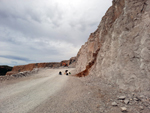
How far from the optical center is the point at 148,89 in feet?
Answer: 13.3

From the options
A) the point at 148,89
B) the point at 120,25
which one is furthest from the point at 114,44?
the point at 148,89

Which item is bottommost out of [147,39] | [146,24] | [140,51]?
[140,51]

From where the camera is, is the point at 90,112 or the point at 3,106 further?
the point at 3,106

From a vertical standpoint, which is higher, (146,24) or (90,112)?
(146,24)

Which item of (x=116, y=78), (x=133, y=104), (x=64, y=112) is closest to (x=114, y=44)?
(x=116, y=78)

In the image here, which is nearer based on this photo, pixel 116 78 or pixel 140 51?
pixel 140 51

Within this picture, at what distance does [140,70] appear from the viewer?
4.70 m

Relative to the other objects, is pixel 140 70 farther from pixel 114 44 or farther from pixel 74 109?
pixel 74 109

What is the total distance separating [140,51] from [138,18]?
242 cm

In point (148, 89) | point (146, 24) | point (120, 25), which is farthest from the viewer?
point (120, 25)

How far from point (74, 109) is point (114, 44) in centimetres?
595

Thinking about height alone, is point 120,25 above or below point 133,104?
above

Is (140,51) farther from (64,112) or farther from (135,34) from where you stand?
(64,112)

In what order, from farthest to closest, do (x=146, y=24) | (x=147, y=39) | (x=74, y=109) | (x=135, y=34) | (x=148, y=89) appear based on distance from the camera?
(x=135, y=34)
(x=146, y=24)
(x=147, y=39)
(x=148, y=89)
(x=74, y=109)
